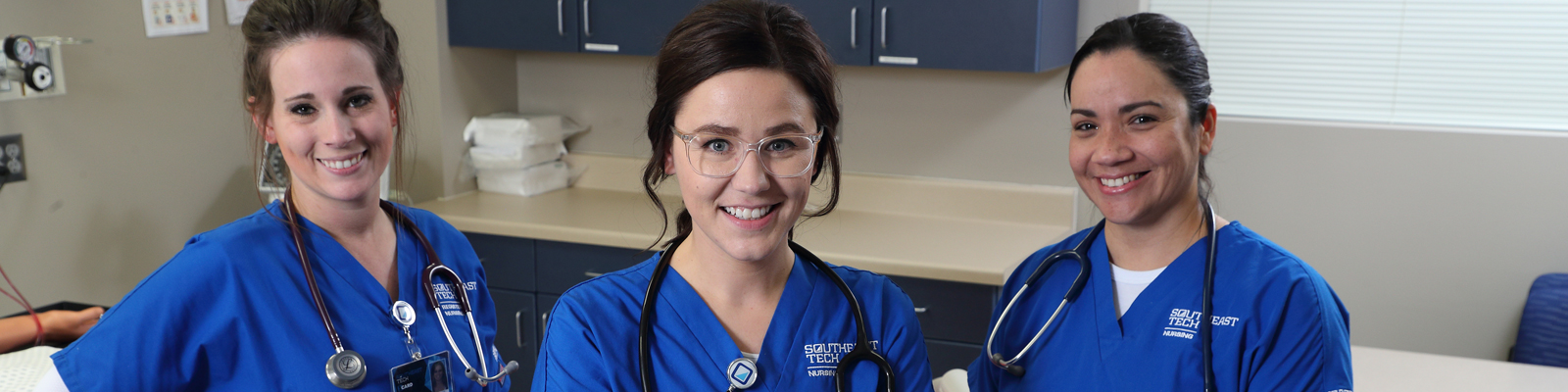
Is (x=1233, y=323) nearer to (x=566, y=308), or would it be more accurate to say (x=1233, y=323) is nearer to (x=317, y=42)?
(x=566, y=308)

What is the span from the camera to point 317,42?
4.40 feet

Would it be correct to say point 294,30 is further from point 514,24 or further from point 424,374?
point 514,24

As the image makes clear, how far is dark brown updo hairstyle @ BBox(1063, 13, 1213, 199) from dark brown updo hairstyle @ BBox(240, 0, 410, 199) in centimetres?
96

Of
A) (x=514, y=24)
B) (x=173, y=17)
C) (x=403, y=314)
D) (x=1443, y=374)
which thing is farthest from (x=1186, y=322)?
(x=173, y=17)

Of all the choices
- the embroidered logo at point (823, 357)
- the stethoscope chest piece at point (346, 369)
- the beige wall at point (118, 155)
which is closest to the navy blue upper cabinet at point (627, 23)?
the beige wall at point (118, 155)

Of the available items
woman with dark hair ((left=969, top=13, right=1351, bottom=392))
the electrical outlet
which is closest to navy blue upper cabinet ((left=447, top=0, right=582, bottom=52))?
the electrical outlet

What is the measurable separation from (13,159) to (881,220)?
2.09m

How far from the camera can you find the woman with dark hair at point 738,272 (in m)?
1.11

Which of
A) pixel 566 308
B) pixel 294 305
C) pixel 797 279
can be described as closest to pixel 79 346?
pixel 294 305

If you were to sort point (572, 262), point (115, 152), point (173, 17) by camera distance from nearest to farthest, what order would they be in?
1. point (115, 152)
2. point (173, 17)
3. point (572, 262)

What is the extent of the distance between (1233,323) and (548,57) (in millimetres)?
2624

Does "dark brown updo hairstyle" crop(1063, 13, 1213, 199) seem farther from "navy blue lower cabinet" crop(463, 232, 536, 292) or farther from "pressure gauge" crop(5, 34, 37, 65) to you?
"pressure gauge" crop(5, 34, 37, 65)

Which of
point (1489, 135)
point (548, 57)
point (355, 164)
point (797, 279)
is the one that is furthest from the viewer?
point (548, 57)

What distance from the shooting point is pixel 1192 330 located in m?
1.40
